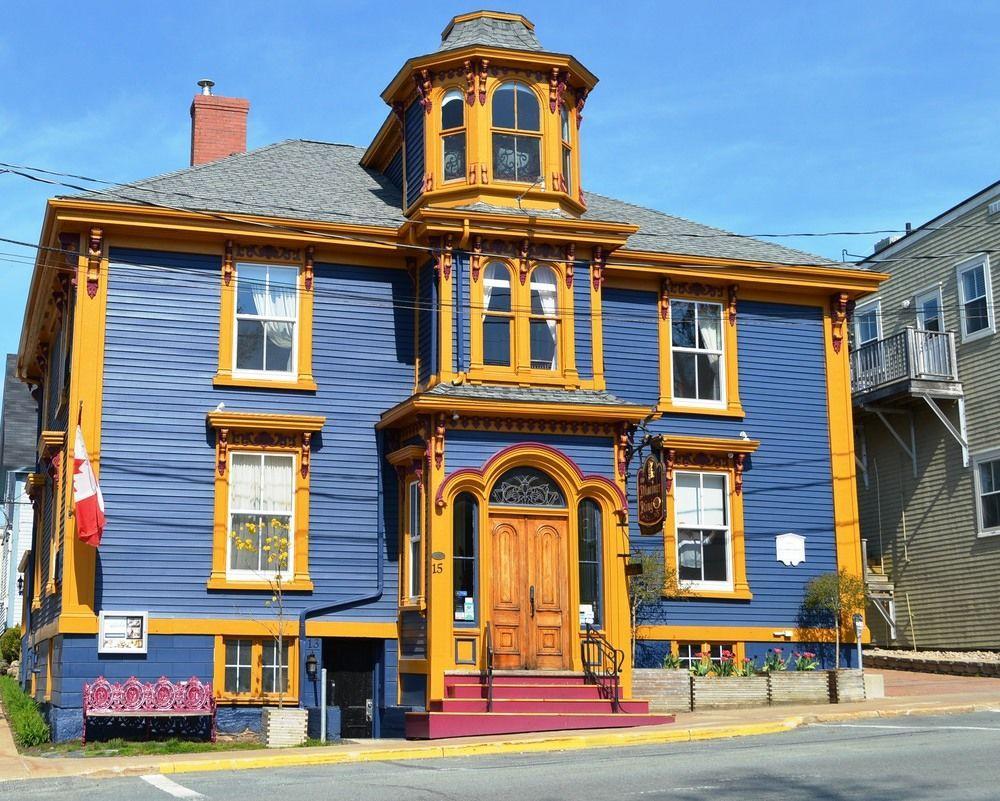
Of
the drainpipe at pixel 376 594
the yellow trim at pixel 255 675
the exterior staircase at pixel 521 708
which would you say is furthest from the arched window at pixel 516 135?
the yellow trim at pixel 255 675

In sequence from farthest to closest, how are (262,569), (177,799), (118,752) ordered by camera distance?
(262,569) → (118,752) → (177,799)

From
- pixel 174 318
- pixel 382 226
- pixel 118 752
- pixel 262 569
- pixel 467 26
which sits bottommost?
pixel 118 752

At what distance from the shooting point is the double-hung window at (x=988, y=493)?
94.6ft

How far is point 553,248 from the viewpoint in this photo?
74.4 feet

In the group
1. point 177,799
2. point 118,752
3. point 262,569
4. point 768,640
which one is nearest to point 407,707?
point 262,569

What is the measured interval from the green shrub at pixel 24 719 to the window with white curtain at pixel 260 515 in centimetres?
371

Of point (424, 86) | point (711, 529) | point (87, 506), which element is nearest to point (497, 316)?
point (424, 86)

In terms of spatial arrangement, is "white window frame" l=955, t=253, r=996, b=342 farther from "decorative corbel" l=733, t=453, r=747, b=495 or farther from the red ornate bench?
the red ornate bench

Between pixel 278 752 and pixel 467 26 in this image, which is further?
pixel 467 26

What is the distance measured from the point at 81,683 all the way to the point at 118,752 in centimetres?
220

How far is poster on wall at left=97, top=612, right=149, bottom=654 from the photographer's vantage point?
67.2 feet

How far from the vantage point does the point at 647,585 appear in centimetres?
2270

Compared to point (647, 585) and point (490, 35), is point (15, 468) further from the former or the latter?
point (647, 585)

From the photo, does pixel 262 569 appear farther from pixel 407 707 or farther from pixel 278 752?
pixel 278 752
